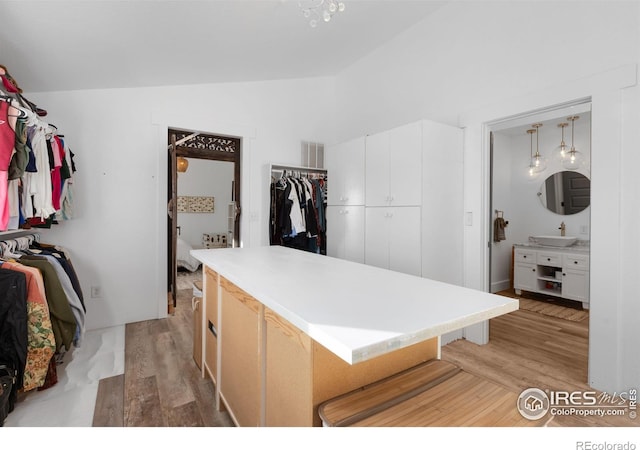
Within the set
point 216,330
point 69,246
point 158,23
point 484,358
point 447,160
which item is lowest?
point 484,358

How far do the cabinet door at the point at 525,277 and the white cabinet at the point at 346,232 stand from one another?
2586 millimetres

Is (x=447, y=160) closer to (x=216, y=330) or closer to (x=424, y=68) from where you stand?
(x=424, y=68)

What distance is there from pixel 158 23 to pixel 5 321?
6.78 feet

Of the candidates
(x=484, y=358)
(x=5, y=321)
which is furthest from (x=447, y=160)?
(x=5, y=321)

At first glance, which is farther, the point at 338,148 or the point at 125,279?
the point at 338,148

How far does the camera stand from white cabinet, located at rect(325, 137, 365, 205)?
3.44 meters

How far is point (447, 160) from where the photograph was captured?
2865 millimetres

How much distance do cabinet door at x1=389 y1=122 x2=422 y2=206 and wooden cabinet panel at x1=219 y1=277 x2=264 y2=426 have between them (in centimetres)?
177

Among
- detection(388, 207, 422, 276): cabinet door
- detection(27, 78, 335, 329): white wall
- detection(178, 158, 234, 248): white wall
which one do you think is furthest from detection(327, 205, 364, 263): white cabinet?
detection(178, 158, 234, 248): white wall

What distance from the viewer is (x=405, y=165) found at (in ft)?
9.45

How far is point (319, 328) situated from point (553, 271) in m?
4.72

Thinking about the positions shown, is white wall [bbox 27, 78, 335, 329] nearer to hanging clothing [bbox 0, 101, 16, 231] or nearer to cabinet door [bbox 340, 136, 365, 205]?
cabinet door [bbox 340, 136, 365, 205]

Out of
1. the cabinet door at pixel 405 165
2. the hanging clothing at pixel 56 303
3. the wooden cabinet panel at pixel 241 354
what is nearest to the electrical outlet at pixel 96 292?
the hanging clothing at pixel 56 303

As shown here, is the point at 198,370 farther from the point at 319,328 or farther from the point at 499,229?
the point at 499,229
